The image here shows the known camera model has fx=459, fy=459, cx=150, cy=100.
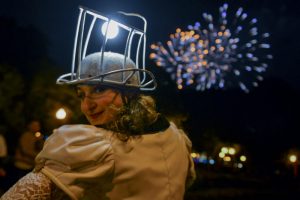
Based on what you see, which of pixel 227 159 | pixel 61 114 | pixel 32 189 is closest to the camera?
pixel 32 189

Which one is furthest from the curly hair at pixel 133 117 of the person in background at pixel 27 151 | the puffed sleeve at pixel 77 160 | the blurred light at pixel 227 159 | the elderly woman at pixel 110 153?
the blurred light at pixel 227 159

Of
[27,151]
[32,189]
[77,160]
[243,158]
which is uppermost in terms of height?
[77,160]

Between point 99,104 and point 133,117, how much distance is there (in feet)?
0.47

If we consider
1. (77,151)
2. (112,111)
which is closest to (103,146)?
(77,151)

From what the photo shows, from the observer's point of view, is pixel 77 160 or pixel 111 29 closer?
pixel 77 160

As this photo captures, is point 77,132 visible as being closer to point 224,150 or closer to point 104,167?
point 104,167

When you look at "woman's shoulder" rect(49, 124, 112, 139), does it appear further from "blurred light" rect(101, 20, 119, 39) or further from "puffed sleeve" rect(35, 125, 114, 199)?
"blurred light" rect(101, 20, 119, 39)

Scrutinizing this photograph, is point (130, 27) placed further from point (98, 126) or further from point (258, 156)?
point (258, 156)

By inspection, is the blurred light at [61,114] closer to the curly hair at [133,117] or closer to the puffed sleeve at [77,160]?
the curly hair at [133,117]

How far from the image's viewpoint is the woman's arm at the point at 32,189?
1.52 metres

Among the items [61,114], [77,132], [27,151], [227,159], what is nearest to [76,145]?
[77,132]

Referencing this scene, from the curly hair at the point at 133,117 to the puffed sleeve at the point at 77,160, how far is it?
0.34ft

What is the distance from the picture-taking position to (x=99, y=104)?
5.98 feet

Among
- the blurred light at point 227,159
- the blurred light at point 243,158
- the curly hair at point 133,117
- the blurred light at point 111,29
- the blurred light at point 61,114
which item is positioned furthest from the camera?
the blurred light at point 243,158
